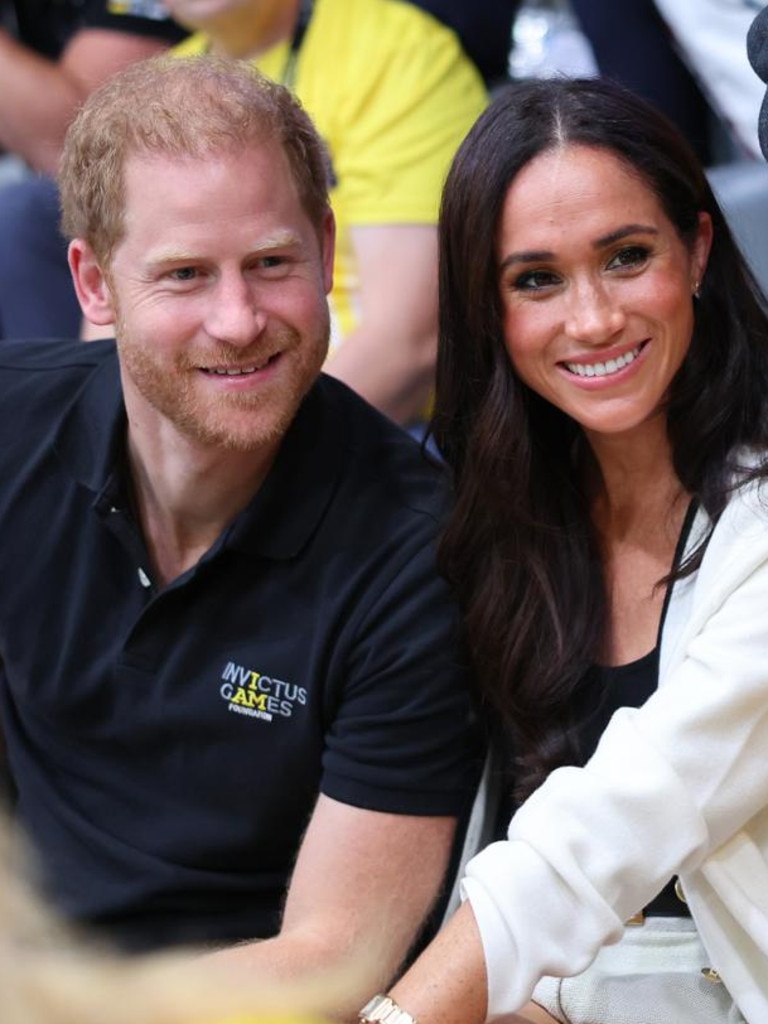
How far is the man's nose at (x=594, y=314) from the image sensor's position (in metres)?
1.91

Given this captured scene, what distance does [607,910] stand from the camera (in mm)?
1686

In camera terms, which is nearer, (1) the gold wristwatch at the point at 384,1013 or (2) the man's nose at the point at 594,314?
(1) the gold wristwatch at the point at 384,1013

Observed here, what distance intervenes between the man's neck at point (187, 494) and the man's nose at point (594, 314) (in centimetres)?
36

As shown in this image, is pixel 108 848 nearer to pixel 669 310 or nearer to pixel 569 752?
pixel 569 752

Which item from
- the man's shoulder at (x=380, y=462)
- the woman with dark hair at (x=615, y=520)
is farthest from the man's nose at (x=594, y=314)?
the man's shoulder at (x=380, y=462)

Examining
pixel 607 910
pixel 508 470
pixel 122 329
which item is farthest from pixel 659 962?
pixel 122 329

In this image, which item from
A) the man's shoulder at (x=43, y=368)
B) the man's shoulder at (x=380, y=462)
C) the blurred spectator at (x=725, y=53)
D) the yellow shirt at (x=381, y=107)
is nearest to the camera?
the man's shoulder at (x=380, y=462)

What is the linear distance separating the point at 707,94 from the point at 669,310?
1.13 meters

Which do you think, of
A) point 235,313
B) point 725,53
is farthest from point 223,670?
point 725,53

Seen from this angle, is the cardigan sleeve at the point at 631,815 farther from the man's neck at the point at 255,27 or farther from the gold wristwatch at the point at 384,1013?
the man's neck at the point at 255,27

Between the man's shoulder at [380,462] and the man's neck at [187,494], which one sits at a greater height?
the man's shoulder at [380,462]

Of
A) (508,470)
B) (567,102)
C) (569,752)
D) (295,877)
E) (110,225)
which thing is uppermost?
(567,102)

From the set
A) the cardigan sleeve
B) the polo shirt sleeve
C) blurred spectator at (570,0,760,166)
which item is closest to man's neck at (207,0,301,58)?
blurred spectator at (570,0,760,166)

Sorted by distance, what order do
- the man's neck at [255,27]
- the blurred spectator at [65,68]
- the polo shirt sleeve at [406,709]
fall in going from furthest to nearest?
the blurred spectator at [65,68] < the man's neck at [255,27] < the polo shirt sleeve at [406,709]
